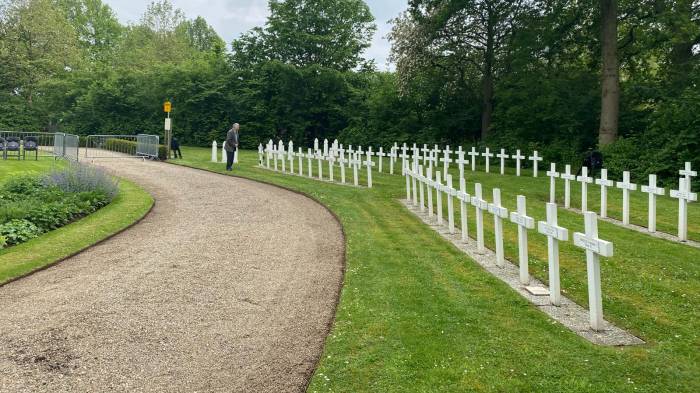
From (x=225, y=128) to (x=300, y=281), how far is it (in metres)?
39.8

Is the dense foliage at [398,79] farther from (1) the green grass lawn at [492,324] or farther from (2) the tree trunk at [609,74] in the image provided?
(1) the green grass lawn at [492,324]

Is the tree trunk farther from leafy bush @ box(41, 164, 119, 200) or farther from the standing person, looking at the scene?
leafy bush @ box(41, 164, 119, 200)

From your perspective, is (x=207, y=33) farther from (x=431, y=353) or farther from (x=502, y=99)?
(x=431, y=353)

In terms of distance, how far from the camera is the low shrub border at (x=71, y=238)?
28.7 ft

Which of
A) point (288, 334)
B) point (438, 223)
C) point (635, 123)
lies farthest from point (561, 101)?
point (288, 334)

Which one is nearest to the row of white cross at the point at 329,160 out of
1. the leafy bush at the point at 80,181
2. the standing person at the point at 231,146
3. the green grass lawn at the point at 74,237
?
the standing person at the point at 231,146

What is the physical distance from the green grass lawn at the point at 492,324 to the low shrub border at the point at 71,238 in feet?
15.0

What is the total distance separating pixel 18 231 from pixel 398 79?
27239 millimetres

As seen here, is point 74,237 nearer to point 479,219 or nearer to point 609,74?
point 479,219

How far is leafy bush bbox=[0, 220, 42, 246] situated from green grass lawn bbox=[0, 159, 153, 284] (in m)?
0.23

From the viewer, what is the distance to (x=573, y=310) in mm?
6469

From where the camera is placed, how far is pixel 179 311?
6613 mm

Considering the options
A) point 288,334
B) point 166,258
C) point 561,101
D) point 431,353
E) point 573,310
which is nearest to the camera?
point 431,353

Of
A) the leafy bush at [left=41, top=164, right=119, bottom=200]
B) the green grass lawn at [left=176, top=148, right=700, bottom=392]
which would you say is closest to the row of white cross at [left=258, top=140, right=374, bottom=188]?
the leafy bush at [left=41, top=164, right=119, bottom=200]
